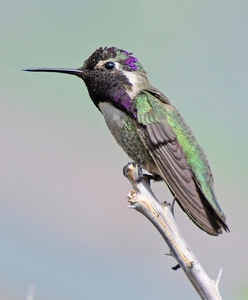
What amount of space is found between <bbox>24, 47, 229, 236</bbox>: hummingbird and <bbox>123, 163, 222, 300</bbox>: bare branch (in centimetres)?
52

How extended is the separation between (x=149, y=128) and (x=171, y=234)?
144cm

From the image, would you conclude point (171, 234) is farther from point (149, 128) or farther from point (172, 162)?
point (149, 128)

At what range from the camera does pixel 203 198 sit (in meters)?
3.78

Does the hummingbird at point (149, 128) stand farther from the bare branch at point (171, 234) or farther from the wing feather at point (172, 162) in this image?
the bare branch at point (171, 234)

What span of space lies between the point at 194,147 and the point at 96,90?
3.10 ft

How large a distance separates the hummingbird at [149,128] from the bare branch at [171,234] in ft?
1.71

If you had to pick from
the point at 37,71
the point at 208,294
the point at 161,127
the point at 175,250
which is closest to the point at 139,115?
the point at 161,127

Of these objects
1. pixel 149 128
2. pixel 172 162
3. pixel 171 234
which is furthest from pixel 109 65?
pixel 171 234

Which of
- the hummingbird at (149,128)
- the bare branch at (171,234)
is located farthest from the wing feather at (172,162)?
the bare branch at (171,234)

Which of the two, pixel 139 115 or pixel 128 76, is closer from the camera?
pixel 139 115

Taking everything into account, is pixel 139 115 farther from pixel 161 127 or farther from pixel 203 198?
pixel 203 198

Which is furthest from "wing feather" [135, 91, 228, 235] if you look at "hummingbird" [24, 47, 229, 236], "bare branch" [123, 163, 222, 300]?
"bare branch" [123, 163, 222, 300]

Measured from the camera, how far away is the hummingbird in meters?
3.80

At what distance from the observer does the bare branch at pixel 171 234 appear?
260 cm
